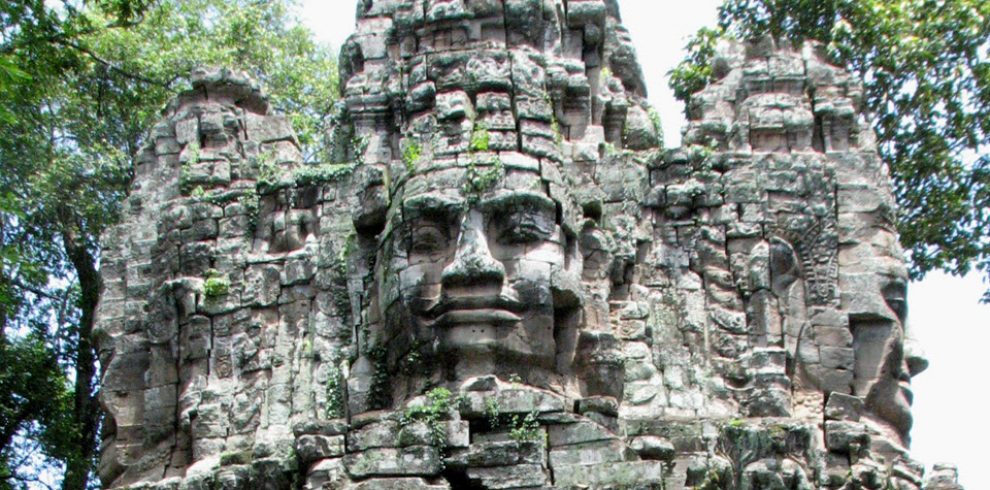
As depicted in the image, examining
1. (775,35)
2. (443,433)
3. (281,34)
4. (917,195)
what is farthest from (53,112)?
(443,433)

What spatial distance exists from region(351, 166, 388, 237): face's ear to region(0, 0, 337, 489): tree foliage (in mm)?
7499

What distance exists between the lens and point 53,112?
27.8 metres

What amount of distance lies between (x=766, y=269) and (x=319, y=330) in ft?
13.0

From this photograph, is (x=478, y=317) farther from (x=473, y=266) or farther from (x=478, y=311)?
(x=473, y=266)

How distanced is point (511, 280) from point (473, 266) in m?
0.40

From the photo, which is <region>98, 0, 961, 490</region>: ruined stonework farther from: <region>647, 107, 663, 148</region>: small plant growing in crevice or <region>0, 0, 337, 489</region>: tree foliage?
<region>0, 0, 337, 489</region>: tree foliage

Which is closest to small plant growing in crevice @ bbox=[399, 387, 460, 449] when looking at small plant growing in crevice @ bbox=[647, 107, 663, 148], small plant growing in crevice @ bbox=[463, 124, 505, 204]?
small plant growing in crevice @ bbox=[463, 124, 505, 204]

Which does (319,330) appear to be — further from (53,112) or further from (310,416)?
(53,112)

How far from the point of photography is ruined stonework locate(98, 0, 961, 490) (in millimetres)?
17078

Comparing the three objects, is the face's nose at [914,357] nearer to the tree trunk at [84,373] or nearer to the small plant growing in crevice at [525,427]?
the small plant growing in crevice at [525,427]

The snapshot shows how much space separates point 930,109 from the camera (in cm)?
2486

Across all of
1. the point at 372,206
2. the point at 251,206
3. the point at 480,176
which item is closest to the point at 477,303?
the point at 480,176

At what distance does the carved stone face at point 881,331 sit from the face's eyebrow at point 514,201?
3135 mm

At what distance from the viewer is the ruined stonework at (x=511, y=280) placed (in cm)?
1708
